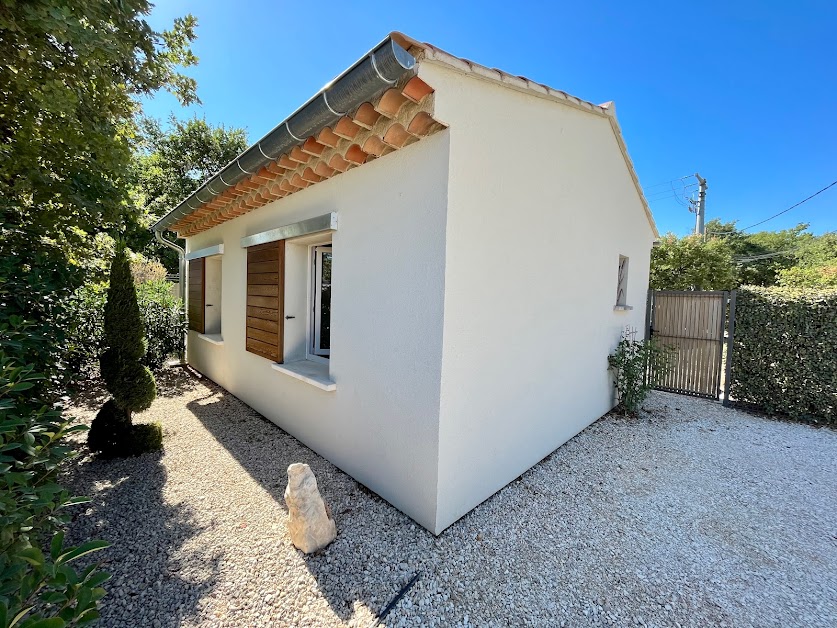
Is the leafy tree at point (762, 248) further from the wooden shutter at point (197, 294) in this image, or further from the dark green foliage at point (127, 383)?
the dark green foliage at point (127, 383)

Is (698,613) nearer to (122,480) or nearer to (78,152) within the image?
(122,480)

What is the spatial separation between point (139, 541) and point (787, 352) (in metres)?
12.2

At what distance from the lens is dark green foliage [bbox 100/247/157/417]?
5.07 meters

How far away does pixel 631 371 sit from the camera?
7445 mm

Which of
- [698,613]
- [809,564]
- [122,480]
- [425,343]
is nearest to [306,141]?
[425,343]

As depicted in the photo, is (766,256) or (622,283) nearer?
(622,283)

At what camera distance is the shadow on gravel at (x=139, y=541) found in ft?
9.08

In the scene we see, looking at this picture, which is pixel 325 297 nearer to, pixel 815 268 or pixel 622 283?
pixel 622 283

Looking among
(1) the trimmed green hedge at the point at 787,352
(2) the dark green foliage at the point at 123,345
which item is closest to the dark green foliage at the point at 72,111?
(2) the dark green foliage at the point at 123,345

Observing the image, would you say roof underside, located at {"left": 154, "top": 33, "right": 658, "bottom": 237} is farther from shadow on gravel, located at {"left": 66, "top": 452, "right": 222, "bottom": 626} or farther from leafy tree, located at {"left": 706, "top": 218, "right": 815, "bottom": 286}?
leafy tree, located at {"left": 706, "top": 218, "right": 815, "bottom": 286}

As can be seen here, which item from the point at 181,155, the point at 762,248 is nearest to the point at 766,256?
the point at 762,248

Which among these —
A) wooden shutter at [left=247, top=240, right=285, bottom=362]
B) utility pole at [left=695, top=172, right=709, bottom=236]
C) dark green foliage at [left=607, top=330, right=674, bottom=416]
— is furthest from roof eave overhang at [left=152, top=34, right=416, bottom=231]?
utility pole at [left=695, top=172, right=709, bottom=236]

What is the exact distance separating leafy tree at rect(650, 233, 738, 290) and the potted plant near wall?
19869mm

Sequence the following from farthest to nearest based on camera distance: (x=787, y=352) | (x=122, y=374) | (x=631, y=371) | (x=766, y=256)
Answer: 1. (x=766, y=256)
2. (x=787, y=352)
3. (x=631, y=371)
4. (x=122, y=374)
